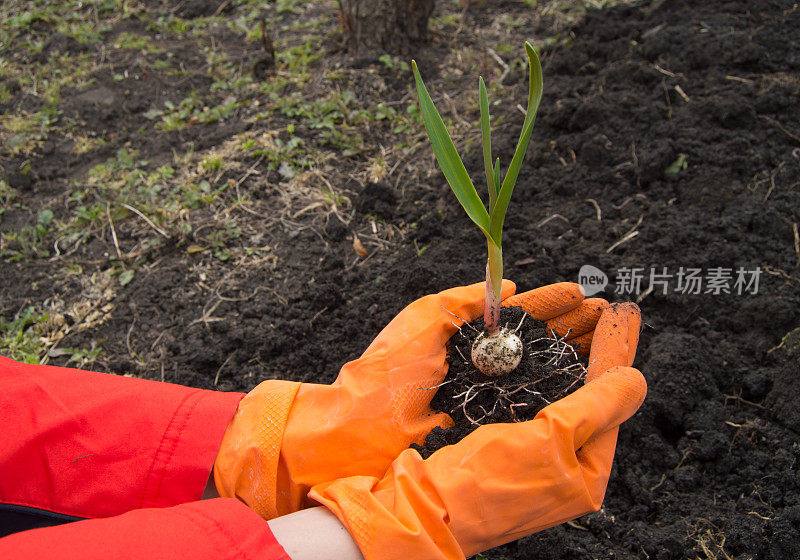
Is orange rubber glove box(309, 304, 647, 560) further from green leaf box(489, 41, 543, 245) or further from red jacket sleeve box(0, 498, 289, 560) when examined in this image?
green leaf box(489, 41, 543, 245)

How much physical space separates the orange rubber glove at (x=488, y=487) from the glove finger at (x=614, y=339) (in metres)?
0.14

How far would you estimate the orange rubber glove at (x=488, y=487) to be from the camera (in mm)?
1147

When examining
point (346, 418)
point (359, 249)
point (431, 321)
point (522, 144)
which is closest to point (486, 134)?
point (522, 144)

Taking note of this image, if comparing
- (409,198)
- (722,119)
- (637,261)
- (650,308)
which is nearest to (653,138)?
(722,119)

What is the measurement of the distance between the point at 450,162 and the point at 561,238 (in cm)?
104

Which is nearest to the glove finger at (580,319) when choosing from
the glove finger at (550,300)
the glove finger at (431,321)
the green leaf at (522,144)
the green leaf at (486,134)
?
the glove finger at (550,300)

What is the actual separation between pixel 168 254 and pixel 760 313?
2.34 m

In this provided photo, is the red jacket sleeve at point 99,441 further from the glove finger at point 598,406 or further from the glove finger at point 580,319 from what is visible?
the glove finger at point 580,319

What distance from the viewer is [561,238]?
2.17 meters

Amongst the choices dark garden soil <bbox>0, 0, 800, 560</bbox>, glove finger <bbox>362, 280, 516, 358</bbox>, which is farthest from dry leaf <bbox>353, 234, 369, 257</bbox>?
glove finger <bbox>362, 280, 516, 358</bbox>

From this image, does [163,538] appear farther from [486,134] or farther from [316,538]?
[486,134]

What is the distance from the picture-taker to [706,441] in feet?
5.29

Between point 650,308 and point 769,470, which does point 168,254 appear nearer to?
point 650,308

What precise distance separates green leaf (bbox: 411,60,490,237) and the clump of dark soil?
1.35 ft
